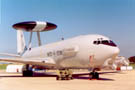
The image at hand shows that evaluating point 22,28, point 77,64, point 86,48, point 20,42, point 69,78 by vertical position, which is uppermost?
point 22,28

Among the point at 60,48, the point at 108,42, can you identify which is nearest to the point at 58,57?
the point at 60,48

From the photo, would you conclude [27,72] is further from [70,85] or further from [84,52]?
[70,85]

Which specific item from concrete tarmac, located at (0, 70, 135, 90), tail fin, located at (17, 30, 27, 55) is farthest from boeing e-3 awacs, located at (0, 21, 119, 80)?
tail fin, located at (17, 30, 27, 55)

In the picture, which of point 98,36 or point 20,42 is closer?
point 98,36

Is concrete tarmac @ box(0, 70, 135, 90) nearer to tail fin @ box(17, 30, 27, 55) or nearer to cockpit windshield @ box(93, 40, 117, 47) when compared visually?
cockpit windshield @ box(93, 40, 117, 47)

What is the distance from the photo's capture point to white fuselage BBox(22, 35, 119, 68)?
1872cm

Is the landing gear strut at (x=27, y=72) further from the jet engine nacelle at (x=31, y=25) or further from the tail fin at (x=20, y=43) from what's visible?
the jet engine nacelle at (x=31, y=25)

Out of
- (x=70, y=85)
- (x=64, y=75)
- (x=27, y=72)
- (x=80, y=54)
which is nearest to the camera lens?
(x=70, y=85)

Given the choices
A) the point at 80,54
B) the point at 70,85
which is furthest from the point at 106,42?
the point at 70,85

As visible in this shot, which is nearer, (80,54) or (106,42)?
(106,42)

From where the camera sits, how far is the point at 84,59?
20.2 m

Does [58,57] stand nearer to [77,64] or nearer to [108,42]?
[77,64]

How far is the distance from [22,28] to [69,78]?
36.0 metres

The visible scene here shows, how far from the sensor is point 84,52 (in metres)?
20.4
